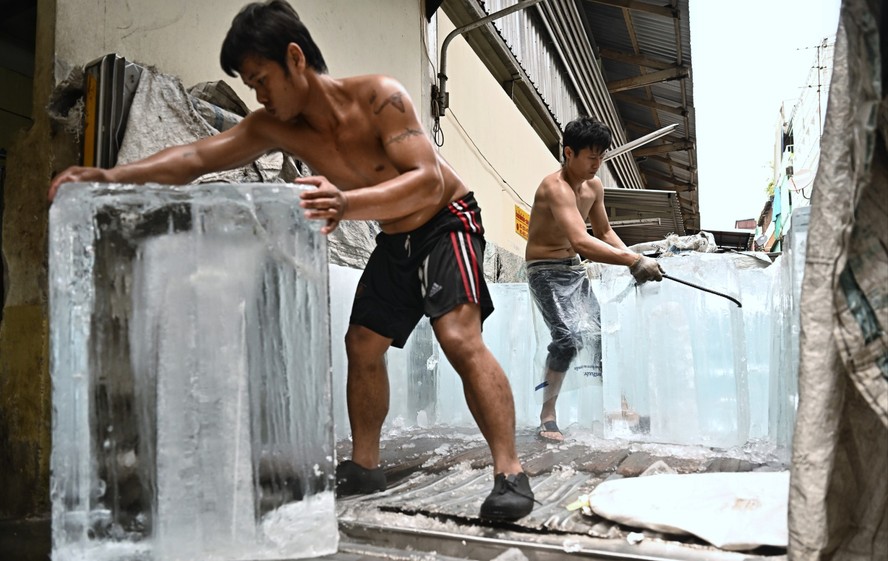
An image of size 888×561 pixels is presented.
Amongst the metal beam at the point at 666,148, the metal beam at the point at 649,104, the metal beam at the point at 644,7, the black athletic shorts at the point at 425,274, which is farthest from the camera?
the metal beam at the point at 666,148

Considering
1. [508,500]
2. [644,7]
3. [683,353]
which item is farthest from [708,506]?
[644,7]

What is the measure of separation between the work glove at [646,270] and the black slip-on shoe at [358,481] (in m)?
1.75

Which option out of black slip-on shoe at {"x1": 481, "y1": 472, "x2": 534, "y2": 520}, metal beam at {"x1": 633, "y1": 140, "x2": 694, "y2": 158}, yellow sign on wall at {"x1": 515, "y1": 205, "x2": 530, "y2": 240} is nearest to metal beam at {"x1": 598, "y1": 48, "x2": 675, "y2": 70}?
metal beam at {"x1": 633, "y1": 140, "x2": 694, "y2": 158}

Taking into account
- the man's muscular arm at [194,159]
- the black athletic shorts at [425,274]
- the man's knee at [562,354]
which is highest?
the man's muscular arm at [194,159]

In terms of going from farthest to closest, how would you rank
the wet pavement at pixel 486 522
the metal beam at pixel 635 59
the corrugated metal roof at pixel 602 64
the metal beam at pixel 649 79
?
the metal beam at pixel 635 59
the metal beam at pixel 649 79
the corrugated metal roof at pixel 602 64
the wet pavement at pixel 486 522

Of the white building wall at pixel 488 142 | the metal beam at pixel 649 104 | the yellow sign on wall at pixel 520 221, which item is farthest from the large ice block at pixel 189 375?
the metal beam at pixel 649 104

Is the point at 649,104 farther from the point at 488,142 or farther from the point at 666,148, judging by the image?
the point at 488,142

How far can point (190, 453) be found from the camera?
52.7 inches

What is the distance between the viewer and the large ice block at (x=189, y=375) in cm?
132

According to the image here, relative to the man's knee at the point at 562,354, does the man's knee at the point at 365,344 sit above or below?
above

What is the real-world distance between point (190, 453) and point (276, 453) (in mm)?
178

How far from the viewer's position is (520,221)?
7.27m

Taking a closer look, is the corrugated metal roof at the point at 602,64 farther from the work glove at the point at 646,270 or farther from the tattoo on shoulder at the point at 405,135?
the tattoo on shoulder at the point at 405,135

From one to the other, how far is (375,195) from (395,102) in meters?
0.37
